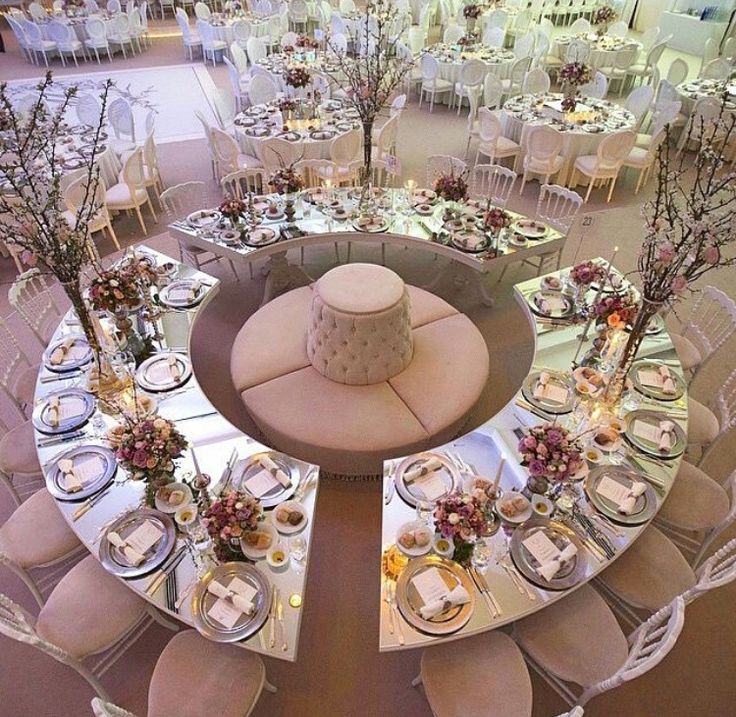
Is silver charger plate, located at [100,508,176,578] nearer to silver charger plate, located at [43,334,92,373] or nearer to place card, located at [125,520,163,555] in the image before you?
place card, located at [125,520,163,555]

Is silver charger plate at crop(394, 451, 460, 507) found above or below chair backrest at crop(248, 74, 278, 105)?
below

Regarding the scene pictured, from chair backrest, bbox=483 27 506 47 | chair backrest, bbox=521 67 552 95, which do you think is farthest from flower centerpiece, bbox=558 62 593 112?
chair backrest, bbox=483 27 506 47

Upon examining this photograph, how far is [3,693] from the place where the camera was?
2582 millimetres

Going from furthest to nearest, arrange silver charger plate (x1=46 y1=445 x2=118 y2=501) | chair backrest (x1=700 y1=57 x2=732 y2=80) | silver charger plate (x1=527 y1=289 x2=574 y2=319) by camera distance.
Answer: chair backrest (x1=700 y1=57 x2=732 y2=80), silver charger plate (x1=527 y1=289 x2=574 y2=319), silver charger plate (x1=46 y1=445 x2=118 y2=501)

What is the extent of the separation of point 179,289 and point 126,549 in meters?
2.01

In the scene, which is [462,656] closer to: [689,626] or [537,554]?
[537,554]

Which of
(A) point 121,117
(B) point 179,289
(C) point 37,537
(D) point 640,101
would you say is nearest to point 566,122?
(D) point 640,101

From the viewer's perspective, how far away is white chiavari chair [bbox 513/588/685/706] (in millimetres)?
2156

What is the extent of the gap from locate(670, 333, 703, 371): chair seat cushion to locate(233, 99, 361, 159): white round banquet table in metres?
4.22

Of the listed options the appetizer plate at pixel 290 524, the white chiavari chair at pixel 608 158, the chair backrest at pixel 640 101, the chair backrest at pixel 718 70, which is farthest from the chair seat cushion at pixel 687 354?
the chair backrest at pixel 718 70

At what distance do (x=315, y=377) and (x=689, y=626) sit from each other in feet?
8.35

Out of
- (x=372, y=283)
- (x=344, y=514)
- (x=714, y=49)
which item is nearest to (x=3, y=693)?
(x=344, y=514)

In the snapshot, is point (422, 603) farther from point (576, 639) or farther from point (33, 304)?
point (33, 304)

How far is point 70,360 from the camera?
323 centimetres
